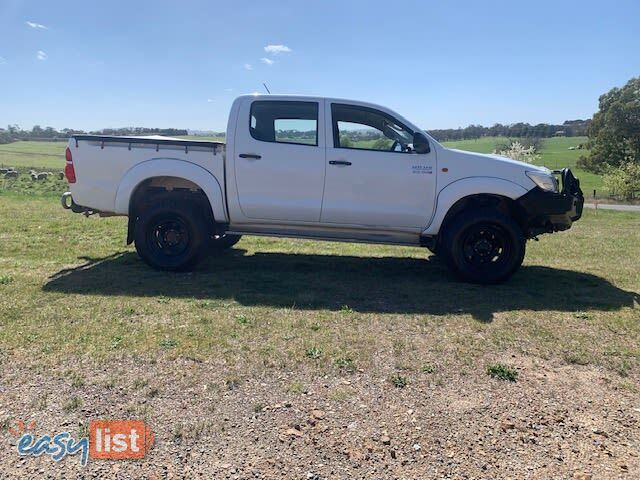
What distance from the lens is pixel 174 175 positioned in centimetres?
569

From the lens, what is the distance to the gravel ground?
7.86 ft

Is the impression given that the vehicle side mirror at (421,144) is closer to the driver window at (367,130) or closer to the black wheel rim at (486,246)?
the driver window at (367,130)

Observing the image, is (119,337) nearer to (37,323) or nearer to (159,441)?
(37,323)

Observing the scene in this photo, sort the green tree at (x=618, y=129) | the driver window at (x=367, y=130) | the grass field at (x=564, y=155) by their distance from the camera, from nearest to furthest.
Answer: the driver window at (x=367, y=130)
the green tree at (x=618, y=129)
the grass field at (x=564, y=155)

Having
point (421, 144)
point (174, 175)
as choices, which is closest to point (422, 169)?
point (421, 144)

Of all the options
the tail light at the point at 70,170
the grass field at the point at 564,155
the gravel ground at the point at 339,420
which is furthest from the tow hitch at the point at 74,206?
the grass field at the point at 564,155

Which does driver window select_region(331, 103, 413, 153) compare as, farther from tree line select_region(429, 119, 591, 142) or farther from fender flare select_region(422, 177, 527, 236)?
tree line select_region(429, 119, 591, 142)

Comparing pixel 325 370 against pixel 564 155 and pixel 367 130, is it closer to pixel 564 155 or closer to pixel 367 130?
pixel 367 130

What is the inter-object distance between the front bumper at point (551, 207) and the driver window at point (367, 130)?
1.53 m

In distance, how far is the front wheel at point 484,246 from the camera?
5.45 meters

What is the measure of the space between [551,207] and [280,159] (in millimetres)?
3131

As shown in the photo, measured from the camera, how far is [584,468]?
95.6 inches

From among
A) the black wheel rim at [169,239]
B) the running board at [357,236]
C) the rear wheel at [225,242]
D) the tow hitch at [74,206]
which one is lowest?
the rear wheel at [225,242]

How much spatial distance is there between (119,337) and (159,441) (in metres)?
1.45
